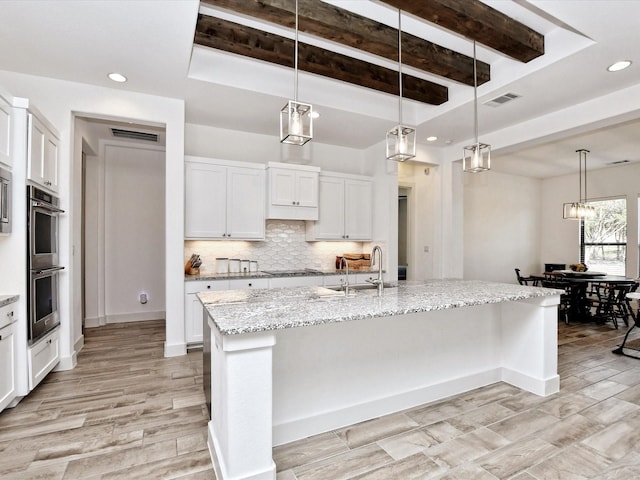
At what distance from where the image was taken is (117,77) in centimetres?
332

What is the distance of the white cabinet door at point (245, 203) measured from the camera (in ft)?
14.9

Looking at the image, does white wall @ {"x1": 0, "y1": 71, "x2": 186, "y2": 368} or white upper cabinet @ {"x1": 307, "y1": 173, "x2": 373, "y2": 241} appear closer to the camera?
white wall @ {"x1": 0, "y1": 71, "x2": 186, "y2": 368}

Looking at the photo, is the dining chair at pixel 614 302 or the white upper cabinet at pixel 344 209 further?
the dining chair at pixel 614 302

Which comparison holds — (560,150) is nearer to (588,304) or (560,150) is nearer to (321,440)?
(588,304)

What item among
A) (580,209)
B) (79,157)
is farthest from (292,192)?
(580,209)

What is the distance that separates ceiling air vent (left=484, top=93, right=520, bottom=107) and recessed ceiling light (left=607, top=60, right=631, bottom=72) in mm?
764

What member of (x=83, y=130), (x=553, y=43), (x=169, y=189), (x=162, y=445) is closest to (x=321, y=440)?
(x=162, y=445)

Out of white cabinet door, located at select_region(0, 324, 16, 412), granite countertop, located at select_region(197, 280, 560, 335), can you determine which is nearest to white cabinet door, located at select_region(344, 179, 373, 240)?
granite countertop, located at select_region(197, 280, 560, 335)

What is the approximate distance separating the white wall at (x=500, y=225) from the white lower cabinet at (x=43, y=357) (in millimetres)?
6998

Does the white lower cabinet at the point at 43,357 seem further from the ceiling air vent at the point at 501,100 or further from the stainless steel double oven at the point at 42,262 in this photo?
the ceiling air vent at the point at 501,100

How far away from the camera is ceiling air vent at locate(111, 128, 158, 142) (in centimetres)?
497

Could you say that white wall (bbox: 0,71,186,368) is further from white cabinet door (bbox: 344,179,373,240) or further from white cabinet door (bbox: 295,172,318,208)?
white cabinet door (bbox: 344,179,373,240)

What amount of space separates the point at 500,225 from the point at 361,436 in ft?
23.9

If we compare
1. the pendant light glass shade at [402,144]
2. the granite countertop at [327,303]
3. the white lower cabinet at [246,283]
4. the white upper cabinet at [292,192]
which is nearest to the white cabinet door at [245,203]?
the white upper cabinet at [292,192]
